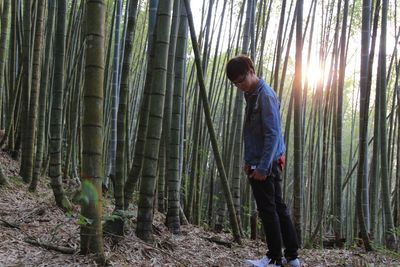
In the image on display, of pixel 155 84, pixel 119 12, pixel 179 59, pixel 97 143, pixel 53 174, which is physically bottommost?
pixel 53 174

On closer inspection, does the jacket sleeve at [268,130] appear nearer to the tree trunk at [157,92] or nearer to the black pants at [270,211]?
the black pants at [270,211]

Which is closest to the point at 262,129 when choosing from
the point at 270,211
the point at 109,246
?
the point at 270,211

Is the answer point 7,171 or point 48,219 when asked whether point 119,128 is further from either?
point 7,171

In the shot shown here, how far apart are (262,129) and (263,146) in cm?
9

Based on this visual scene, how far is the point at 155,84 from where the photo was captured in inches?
86.4

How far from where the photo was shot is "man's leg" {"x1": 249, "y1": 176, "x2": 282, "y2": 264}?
2.39m

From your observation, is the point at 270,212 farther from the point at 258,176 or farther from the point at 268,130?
the point at 268,130

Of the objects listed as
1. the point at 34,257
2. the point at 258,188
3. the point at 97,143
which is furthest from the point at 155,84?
the point at 34,257

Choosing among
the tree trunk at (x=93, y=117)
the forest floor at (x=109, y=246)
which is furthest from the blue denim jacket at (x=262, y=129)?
the tree trunk at (x=93, y=117)

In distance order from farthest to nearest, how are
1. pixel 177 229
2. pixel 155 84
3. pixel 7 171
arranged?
pixel 7 171 → pixel 177 229 → pixel 155 84

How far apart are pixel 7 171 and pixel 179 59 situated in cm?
192

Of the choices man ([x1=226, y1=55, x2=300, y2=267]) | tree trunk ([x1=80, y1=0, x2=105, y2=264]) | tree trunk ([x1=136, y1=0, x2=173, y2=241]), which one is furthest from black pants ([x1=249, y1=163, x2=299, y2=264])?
tree trunk ([x1=80, y1=0, x2=105, y2=264])

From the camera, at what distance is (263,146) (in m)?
2.38

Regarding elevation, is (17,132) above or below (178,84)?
below
